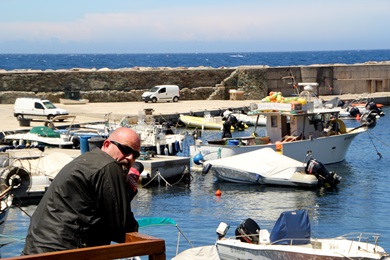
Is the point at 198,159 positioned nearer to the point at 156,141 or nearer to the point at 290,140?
the point at 156,141

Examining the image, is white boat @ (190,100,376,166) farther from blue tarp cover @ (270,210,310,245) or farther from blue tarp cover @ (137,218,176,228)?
blue tarp cover @ (270,210,310,245)

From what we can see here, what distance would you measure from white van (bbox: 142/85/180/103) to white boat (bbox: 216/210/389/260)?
104 ft

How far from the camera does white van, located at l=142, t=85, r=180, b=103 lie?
4528cm

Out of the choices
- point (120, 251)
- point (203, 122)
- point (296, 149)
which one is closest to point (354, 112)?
point (203, 122)

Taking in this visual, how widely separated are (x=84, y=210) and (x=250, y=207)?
17.1 meters

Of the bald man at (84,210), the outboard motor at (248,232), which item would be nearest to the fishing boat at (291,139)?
the outboard motor at (248,232)

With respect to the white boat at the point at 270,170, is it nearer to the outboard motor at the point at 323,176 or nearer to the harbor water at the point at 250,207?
the outboard motor at the point at 323,176

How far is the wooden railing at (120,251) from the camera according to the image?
136 inches

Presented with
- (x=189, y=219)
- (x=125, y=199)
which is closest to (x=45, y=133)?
(x=189, y=219)

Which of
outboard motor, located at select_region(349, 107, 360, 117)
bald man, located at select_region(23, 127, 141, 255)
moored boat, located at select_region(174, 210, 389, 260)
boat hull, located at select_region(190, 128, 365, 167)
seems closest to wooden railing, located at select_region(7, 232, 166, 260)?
bald man, located at select_region(23, 127, 141, 255)

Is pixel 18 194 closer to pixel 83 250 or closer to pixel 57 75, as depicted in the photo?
pixel 83 250

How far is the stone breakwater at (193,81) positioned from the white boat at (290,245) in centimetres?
3010

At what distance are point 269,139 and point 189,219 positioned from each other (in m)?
8.93

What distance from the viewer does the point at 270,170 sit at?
2369 cm
